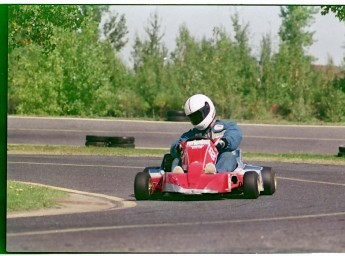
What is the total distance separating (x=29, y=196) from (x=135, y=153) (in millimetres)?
9769

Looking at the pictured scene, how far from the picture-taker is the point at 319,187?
17625 mm

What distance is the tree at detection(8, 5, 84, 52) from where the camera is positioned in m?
19.4

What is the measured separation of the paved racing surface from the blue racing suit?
0.49 meters

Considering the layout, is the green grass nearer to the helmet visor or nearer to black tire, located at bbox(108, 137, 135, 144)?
the helmet visor

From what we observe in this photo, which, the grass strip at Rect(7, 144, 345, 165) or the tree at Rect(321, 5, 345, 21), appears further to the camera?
the grass strip at Rect(7, 144, 345, 165)

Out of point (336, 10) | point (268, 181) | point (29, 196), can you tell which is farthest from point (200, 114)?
point (336, 10)

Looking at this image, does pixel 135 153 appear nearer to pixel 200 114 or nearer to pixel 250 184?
pixel 200 114

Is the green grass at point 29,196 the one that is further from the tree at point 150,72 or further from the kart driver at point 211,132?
the tree at point 150,72

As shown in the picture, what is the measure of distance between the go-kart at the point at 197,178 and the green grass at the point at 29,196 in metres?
1.23

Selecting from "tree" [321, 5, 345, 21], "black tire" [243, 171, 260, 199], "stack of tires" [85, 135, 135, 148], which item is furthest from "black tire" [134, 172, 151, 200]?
"stack of tires" [85, 135, 135, 148]

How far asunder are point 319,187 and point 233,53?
7.51 m

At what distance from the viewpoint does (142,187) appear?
15.5 meters

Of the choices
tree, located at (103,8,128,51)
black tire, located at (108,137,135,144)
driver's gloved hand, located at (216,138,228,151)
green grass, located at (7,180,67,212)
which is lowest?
green grass, located at (7,180,67,212)

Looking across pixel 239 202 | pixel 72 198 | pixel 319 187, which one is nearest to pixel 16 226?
pixel 72 198
